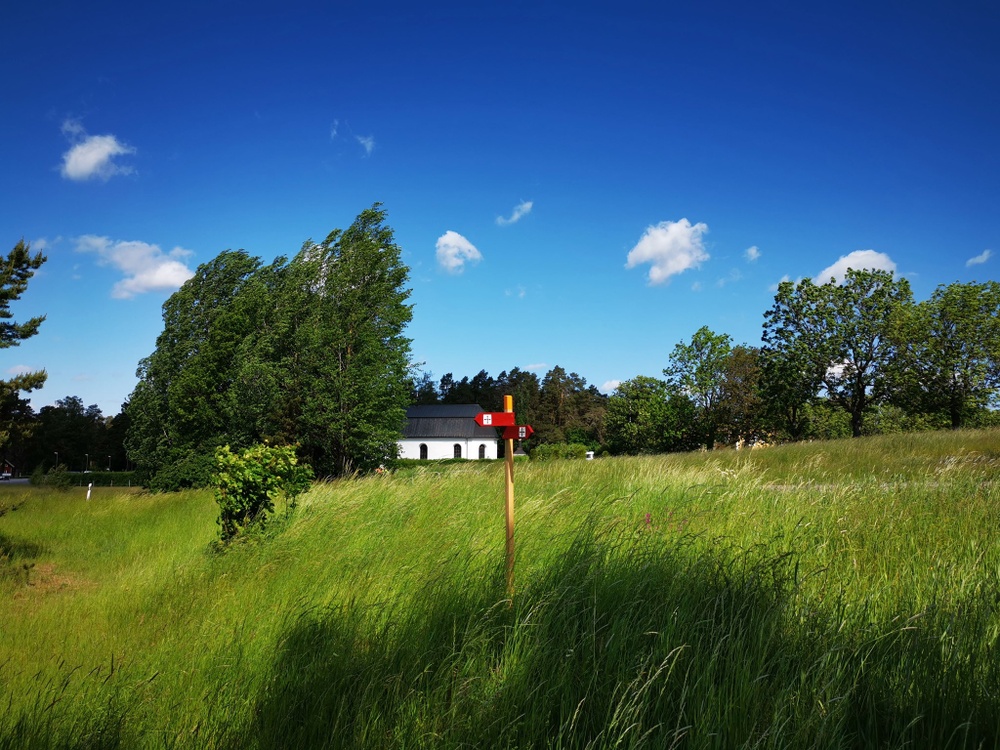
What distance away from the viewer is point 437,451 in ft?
243

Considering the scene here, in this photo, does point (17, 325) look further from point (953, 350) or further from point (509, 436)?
point (953, 350)

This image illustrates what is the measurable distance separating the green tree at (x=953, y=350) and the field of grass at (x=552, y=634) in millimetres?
30000

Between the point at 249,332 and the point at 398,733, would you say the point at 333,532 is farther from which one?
the point at 249,332

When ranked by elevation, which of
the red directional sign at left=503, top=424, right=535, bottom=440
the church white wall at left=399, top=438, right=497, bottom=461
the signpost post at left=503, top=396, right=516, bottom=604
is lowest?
the church white wall at left=399, top=438, right=497, bottom=461

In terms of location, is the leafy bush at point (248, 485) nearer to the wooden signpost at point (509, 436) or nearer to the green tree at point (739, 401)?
the wooden signpost at point (509, 436)

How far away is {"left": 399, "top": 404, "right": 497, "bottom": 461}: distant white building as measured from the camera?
73.8m

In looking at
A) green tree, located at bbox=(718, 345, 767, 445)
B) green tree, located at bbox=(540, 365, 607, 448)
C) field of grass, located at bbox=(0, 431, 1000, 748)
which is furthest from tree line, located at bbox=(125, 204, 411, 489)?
green tree, located at bbox=(540, 365, 607, 448)

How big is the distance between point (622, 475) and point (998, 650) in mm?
7322

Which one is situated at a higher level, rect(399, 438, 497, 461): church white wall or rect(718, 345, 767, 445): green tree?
rect(718, 345, 767, 445): green tree

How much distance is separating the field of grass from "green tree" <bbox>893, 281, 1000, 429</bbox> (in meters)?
30.0

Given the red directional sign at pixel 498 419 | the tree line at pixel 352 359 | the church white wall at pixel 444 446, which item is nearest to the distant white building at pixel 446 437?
the church white wall at pixel 444 446

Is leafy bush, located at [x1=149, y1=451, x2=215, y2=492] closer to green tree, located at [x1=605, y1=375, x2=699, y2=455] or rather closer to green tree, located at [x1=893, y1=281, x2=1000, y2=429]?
green tree, located at [x1=605, y1=375, x2=699, y2=455]

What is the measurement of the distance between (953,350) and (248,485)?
118ft

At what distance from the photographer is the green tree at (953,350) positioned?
3191 cm
